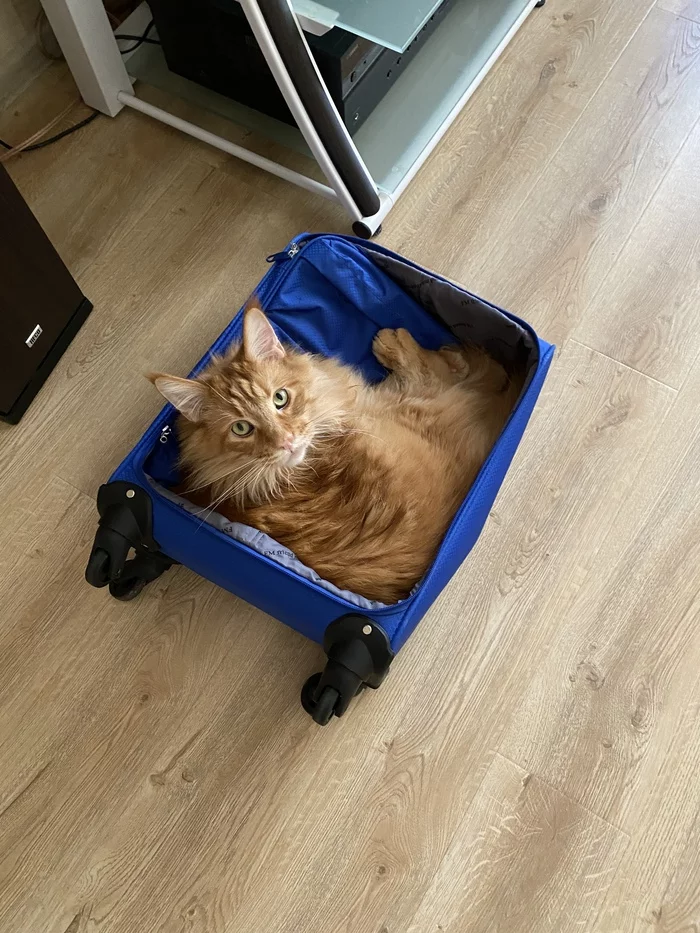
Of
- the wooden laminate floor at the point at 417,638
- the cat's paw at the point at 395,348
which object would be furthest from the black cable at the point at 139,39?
the cat's paw at the point at 395,348

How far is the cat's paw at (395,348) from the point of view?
1407mm

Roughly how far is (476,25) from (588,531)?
4.05 ft

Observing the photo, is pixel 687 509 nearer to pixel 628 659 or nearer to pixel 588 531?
pixel 588 531

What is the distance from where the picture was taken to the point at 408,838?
124cm

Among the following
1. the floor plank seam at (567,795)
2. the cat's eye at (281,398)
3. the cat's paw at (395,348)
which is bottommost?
the floor plank seam at (567,795)

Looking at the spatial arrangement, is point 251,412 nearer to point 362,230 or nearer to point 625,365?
point 362,230

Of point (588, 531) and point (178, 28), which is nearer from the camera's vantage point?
point (588, 531)

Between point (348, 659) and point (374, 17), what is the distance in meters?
1.12

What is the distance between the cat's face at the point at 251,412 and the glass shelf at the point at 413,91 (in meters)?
0.66

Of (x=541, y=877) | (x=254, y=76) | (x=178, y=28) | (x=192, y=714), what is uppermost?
(x=178, y=28)

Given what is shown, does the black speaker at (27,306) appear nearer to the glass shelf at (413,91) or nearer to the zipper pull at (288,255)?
the zipper pull at (288,255)

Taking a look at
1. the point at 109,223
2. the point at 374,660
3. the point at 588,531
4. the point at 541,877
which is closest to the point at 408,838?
the point at 541,877

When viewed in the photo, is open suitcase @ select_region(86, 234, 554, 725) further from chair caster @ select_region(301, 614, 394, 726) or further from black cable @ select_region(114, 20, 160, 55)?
black cable @ select_region(114, 20, 160, 55)

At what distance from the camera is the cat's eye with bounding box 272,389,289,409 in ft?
3.81
